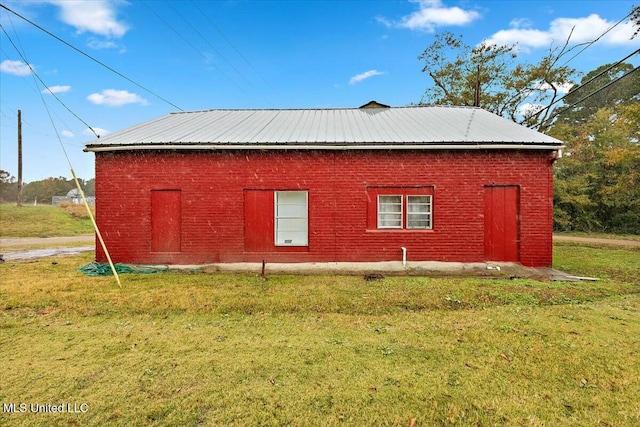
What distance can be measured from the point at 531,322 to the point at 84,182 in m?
88.5

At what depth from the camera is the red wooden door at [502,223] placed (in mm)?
9812

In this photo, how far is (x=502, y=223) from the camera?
985 centimetres

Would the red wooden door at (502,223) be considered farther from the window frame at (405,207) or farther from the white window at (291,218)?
the white window at (291,218)

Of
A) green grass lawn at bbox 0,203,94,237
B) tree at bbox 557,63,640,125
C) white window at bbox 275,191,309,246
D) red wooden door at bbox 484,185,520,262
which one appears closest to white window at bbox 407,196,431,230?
red wooden door at bbox 484,185,520,262

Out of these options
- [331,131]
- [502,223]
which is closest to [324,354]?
[502,223]

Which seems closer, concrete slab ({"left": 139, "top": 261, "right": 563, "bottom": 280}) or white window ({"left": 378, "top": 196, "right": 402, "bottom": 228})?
concrete slab ({"left": 139, "top": 261, "right": 563, "bottom": 280})

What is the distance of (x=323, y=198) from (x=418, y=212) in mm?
2963

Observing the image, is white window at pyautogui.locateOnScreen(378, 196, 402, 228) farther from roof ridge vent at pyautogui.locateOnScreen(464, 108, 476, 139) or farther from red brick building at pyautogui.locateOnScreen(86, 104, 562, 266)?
roof ridge vent at pyautogui.locateOnScreen(464, 108, 476, 139)

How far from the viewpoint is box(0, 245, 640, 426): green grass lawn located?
315cm

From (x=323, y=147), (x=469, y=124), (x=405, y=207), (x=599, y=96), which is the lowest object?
(x=405, y=207)

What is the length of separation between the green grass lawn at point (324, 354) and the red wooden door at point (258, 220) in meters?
2.36

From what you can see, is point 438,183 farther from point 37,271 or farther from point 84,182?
point 84,182

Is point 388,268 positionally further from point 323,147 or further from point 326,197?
point 323,147

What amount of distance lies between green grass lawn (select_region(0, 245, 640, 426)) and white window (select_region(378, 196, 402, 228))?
255cm
